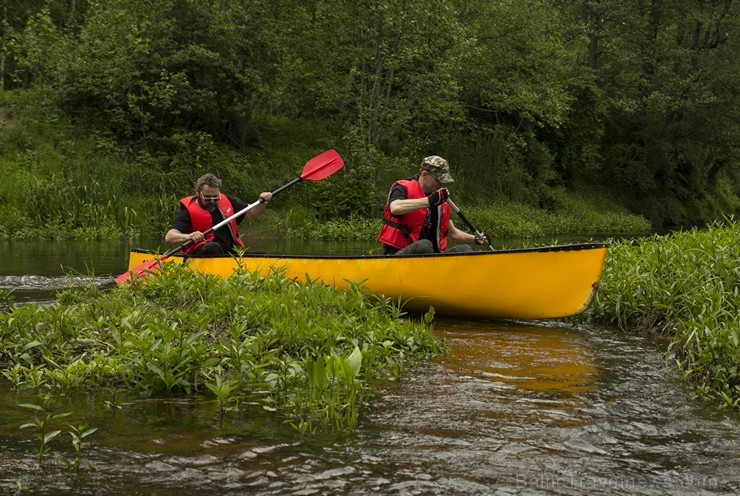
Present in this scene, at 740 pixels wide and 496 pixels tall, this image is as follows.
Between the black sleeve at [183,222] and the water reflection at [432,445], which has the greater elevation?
the black sleeve at [183,222]

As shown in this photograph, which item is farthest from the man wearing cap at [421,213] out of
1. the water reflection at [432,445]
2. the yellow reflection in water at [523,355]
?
the water reflection at [432,445]

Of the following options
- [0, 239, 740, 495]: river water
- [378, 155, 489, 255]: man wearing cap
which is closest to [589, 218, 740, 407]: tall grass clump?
[0, 239, 740, 495]: river water

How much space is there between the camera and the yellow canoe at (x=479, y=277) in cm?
636

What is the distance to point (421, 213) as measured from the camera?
24.3 ft

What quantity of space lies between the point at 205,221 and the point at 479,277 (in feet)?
8.98

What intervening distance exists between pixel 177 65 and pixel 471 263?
12.6 metres

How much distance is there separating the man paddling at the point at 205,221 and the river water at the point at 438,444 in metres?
3.25

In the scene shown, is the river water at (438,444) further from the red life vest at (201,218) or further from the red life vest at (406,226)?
the red life vest at (201,218)

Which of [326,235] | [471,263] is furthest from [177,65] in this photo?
[471,263]

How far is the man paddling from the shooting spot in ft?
24.3

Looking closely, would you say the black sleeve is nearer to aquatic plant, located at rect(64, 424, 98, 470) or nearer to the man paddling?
the man paddling

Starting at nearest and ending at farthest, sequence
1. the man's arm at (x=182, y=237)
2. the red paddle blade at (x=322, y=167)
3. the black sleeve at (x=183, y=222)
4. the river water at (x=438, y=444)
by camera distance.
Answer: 1. the river water at (x=438, y=444)
2. the man's arm at (x=182, y=237)
3. the black sleeve at (x=183, y=222)
4. the red paddle blade at (x=322, y=167)

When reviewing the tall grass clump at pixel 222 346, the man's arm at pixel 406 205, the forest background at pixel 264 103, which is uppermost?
the forest background at pixel 264 103

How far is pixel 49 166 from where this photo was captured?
15.8 meters
